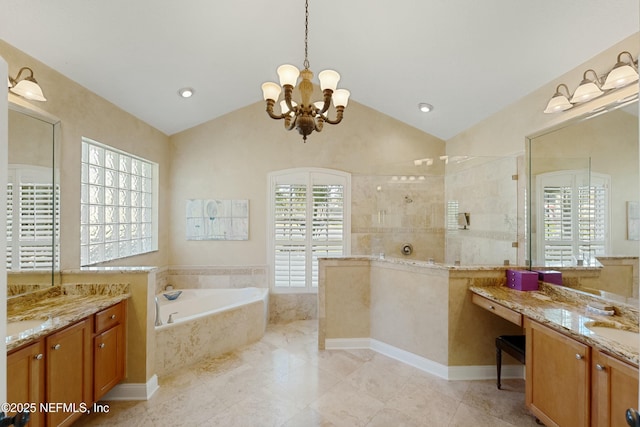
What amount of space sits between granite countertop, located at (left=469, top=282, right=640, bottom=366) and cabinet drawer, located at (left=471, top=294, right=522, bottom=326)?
4 cm

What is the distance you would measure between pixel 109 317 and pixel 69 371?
0.39 m

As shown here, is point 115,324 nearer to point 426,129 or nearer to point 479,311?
point 479,311

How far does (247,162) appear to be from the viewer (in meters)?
4.15

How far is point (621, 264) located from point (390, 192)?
7.29 ft

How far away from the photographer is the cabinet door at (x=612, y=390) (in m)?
1.32

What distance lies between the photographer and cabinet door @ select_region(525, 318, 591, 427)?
1.55 meters

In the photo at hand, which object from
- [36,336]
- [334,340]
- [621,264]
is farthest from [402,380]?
[36,336]

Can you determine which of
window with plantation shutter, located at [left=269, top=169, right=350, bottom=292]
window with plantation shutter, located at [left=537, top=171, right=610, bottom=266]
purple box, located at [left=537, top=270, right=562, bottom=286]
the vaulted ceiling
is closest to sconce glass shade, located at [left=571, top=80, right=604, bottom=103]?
the vaulted ceiling

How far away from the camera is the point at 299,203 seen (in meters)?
4.16

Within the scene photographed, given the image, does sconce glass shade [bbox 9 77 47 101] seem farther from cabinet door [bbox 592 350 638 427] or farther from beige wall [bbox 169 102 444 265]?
cabinet door [bbox 592 350 638 427]

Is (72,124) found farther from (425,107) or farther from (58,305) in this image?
(425,107)

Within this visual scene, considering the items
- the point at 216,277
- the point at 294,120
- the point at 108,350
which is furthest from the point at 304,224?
the point at 108,350

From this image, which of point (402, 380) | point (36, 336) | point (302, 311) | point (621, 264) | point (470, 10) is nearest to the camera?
point (36, 336)

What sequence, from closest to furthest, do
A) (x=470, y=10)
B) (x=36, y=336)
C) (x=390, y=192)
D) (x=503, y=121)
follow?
(x=36, y=336) < (x=470, y=10) < (x=503, y=121) < (x=390, y=192)
